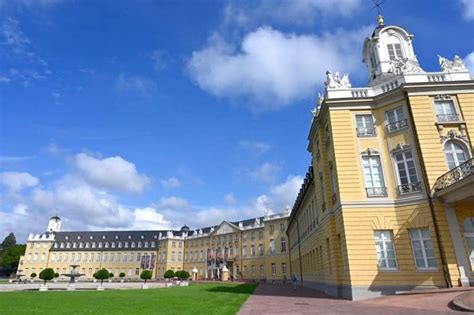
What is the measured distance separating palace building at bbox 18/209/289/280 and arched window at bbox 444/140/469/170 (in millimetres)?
58644

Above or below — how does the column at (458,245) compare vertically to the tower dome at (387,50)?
below

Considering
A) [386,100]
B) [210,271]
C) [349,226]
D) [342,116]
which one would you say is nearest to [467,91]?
[386,100]

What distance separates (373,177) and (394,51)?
35.9ft

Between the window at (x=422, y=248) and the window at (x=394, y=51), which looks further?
the window at (x=394, y=51)

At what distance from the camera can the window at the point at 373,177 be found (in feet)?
62.2

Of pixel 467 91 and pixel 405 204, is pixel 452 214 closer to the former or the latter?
pixel 405 204

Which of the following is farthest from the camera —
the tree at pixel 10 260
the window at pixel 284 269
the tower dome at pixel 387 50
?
the tree at pixel 10 260

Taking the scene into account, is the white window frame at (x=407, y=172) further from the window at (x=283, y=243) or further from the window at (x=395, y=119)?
the window at (x=283, y=243)

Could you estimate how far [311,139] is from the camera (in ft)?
90.0

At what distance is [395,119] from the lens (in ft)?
66.2

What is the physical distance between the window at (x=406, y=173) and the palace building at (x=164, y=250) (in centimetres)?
5807

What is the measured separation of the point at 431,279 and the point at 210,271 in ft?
261

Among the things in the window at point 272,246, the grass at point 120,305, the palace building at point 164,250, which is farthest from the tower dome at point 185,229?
the grass at point 120,305

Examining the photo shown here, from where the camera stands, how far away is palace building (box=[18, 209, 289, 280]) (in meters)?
81.2
